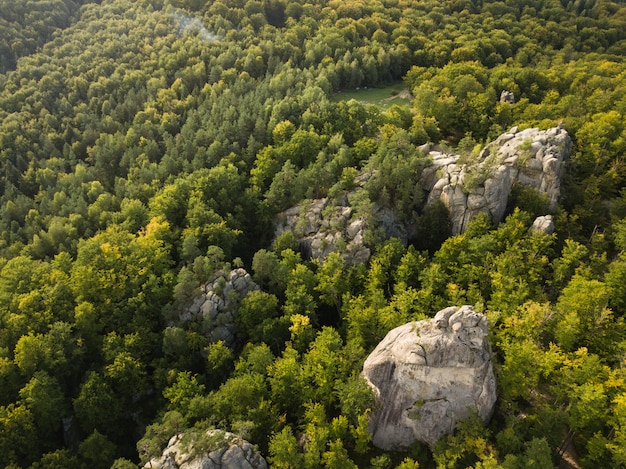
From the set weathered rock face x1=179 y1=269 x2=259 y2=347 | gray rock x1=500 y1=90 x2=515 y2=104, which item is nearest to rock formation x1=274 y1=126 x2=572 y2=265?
weathered rock face x1=179 y1=269 x2=259 y2=347

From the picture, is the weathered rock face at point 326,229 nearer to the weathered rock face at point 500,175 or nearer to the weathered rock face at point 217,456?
the weathered rock face at point 500,175

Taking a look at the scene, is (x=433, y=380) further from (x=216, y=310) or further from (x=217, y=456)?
(x=216, y=310)

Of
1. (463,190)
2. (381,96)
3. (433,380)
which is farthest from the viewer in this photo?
(381,96)

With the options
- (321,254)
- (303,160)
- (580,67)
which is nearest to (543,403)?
(321,254)

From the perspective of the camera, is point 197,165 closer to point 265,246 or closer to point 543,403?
point 265,246

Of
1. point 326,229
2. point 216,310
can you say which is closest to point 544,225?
point 326,229
